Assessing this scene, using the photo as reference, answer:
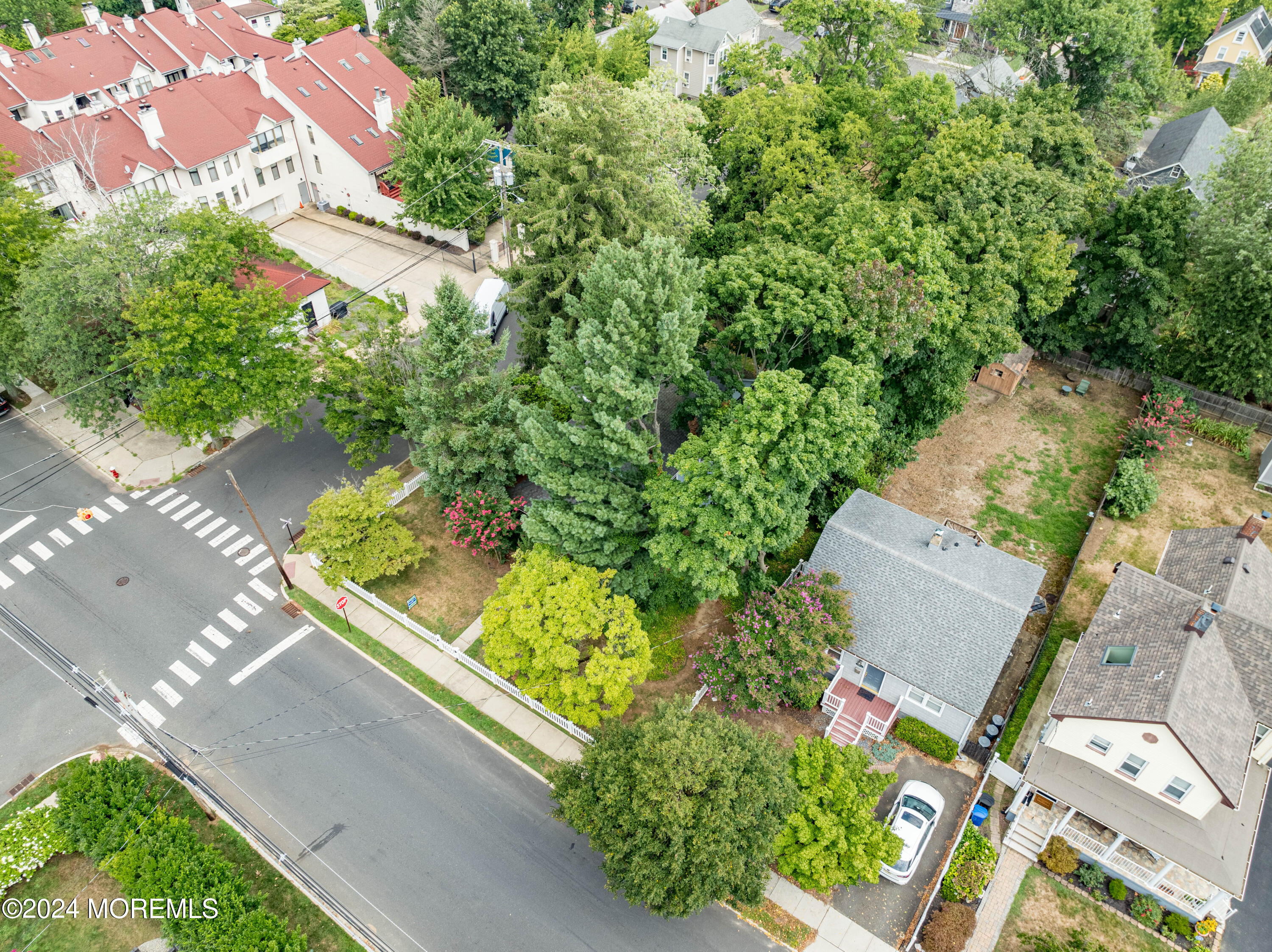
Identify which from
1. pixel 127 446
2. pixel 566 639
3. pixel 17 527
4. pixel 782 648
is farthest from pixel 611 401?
pixel 17 527

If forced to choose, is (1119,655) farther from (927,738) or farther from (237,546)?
(237,546)

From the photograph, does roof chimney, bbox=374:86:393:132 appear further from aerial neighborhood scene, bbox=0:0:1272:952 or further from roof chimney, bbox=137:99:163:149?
roof chimney, bbox=137:99:163:149

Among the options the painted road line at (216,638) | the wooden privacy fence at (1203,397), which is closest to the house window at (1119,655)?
the wooden privacy fence at (1203,397)

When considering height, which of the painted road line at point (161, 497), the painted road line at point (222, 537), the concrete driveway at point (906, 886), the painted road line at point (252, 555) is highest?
the painted road line at point (161, 497)

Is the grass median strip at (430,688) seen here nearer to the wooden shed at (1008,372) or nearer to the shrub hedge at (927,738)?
the shrub hedge at (927,738)

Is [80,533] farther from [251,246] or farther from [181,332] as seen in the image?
[251,246]

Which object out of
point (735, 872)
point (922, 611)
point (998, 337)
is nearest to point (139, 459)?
point (735, 872)

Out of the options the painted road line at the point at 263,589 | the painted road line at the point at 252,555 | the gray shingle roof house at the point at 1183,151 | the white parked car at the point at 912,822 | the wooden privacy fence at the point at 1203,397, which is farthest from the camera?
the gray shingle roof house at the point at 1183,151
